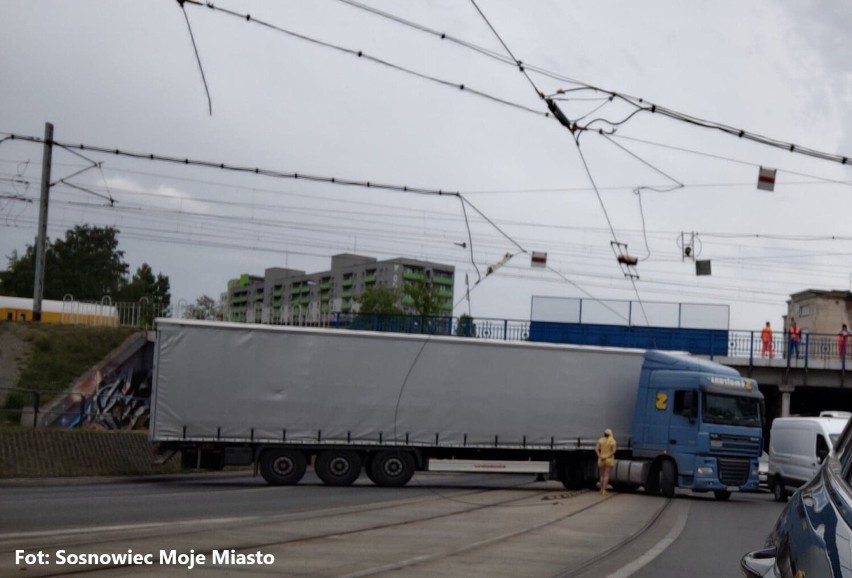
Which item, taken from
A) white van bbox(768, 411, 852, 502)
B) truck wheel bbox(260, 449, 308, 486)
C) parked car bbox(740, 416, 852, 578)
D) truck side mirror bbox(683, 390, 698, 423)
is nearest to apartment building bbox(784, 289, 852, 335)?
white van bbox(768, 411, 852, 502)

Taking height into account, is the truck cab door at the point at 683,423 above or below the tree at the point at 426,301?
below

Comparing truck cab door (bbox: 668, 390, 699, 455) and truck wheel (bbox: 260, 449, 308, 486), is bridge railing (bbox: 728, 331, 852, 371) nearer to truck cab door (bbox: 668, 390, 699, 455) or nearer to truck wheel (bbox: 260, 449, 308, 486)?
truck cab door (bbox: 668, 390, 699, 455)

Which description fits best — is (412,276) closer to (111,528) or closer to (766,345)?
(766,345)

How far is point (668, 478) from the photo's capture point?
87.0 ft

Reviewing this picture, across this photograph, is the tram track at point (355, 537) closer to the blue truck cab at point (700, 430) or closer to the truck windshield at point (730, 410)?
the blue truck cab at point (700, 430)

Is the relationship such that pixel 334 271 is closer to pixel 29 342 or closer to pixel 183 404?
pixel 29 342

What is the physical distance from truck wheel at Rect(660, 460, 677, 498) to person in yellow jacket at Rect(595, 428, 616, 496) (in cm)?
127

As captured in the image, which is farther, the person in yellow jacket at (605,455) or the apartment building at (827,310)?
the apartment building at (827,310)

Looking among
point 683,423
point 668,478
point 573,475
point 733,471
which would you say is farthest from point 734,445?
point 573,475

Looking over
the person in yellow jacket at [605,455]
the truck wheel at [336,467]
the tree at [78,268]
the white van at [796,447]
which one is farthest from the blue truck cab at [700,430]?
the tree at [78,268]

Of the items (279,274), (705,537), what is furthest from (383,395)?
(279,274)

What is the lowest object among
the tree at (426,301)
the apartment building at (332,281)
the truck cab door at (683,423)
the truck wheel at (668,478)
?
the truck wheel at (668,478)

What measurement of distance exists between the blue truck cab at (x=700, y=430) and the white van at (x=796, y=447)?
4.83 ft

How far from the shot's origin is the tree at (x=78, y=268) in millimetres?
96750
